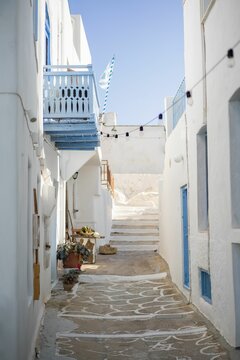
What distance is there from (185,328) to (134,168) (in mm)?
24526

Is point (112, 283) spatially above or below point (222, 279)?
below

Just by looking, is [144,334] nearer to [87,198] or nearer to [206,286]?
[206,286]

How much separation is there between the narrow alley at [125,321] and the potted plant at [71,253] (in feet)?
1.54

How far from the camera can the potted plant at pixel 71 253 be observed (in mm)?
13133

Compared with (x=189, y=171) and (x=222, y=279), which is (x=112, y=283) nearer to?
(x=189, y=171)

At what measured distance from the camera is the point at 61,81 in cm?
1105

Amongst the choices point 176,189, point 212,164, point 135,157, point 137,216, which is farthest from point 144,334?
point 135,157

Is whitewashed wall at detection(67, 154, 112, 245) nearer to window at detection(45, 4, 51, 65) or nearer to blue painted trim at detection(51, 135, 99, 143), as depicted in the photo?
blue painted trim at detection(51, 135, 99, 143)

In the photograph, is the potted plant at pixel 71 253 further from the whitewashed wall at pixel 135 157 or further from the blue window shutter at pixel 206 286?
the whitewashed wall at pixel 135 157

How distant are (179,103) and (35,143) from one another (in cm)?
535


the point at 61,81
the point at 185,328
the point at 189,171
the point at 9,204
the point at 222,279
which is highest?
the point at 61,81

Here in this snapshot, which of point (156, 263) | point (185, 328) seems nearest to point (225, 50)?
point (185, 328)

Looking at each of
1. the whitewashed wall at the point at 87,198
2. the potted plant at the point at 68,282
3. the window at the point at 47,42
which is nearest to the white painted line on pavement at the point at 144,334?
the potted plant at the point at 68,282

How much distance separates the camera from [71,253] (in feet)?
43.9
